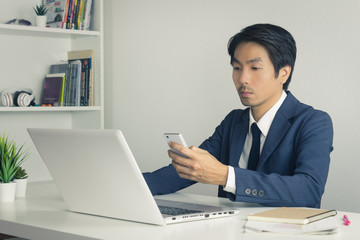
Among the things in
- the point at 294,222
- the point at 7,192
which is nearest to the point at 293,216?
the point at 294,222

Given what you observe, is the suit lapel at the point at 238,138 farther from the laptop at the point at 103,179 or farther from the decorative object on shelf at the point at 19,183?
the decorative object on shelf at the point at 19,183

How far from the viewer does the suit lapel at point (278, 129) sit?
2.05 m

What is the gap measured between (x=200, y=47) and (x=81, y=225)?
2.05 metres

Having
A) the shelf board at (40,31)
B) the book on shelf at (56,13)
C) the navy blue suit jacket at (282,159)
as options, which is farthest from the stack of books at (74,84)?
the navy blue suit jacket at (282,159)

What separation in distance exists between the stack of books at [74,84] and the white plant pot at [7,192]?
164 centimetres

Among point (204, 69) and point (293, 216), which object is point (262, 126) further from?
point (204, 69)

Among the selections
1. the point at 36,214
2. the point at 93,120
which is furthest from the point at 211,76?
the point at 36,214

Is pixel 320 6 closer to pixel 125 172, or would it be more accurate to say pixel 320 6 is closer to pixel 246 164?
pixel 246 164

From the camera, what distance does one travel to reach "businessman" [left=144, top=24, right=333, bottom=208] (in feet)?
6.15

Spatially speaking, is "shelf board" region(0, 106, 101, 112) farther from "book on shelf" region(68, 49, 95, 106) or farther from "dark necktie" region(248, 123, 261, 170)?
"dark necktie" region(248, 123, 261, 170)

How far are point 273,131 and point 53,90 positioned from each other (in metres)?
1.89

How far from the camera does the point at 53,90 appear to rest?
11.8 ft

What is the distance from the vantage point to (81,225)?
1.54m

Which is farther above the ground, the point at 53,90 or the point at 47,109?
the point at 53,90
